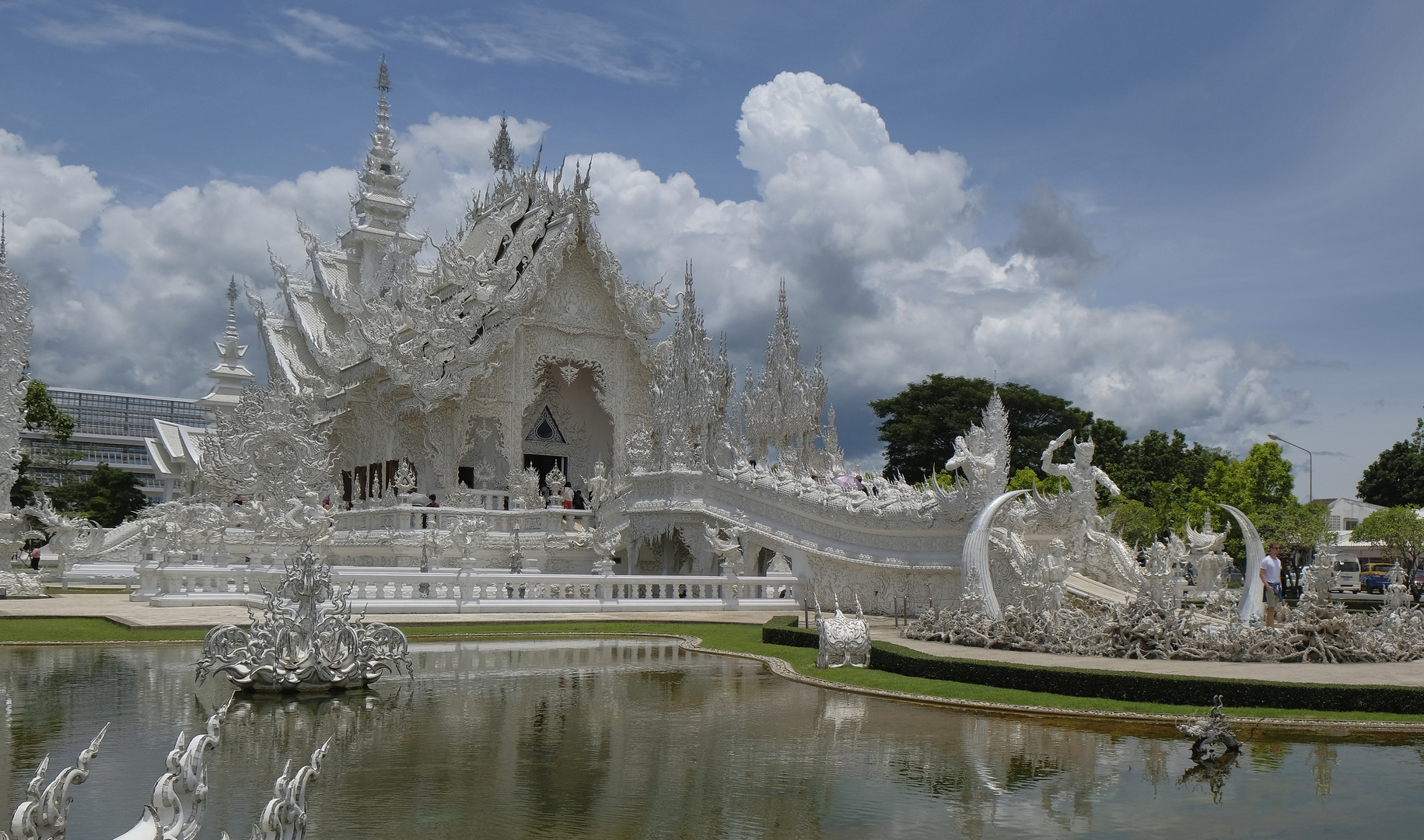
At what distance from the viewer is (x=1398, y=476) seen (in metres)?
48.4

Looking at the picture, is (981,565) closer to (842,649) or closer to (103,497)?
(842,649)

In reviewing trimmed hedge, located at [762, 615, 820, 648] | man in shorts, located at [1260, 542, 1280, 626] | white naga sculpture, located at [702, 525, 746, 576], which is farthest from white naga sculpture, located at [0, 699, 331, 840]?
white naga sculpture, located at [702, 525, 746, 576]

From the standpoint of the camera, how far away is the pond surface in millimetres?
6094

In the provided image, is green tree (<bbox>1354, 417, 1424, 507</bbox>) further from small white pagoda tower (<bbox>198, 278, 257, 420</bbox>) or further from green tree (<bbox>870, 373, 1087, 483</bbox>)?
small white pagoda tower (<bbox>198, 278, 257, 420</bbox>)

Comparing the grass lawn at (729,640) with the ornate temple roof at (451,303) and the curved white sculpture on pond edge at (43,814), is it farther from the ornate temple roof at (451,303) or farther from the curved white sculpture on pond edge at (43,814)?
the ornate temple roof at (451,303)

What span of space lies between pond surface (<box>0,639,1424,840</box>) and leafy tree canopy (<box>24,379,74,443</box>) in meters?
35.3

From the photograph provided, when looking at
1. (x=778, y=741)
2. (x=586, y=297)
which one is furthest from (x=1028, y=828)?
(x=586, y=297)

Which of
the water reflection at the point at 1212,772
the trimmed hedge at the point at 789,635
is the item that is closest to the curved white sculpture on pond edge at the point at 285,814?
the water reflection at the point at 1212,772

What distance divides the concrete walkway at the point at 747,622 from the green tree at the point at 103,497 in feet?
84.7

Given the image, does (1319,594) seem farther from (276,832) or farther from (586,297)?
(586,297)

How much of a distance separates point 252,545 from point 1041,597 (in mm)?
16333

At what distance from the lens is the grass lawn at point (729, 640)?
9.46 meters

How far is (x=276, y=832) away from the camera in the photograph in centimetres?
387

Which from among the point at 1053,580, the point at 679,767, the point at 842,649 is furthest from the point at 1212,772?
the point at 1053,580
